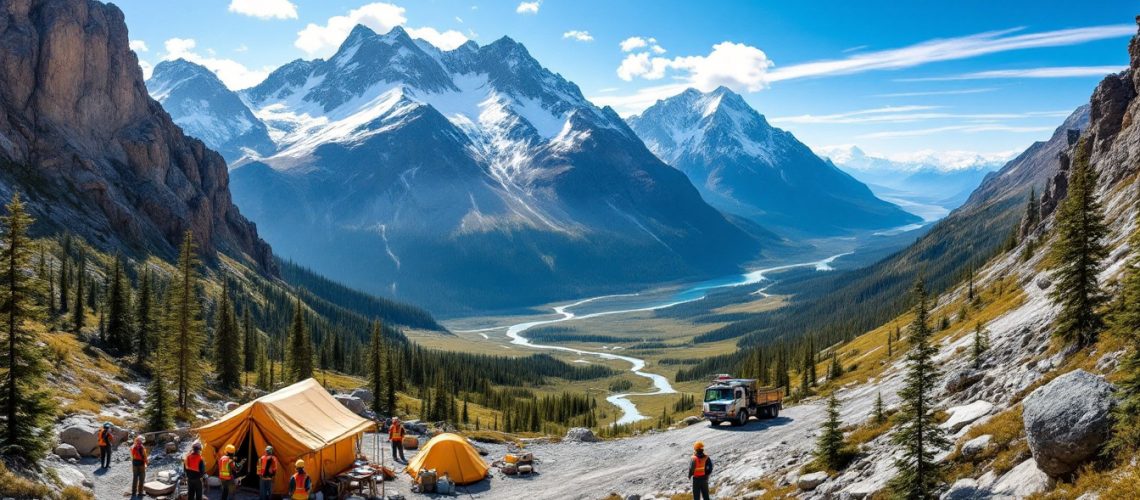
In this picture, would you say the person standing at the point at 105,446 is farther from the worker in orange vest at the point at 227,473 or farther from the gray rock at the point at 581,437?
the gray rock at the point at 581,437

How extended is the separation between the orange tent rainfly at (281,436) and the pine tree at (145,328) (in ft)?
133

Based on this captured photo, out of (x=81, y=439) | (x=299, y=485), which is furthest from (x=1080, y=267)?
(x=81, y=439)

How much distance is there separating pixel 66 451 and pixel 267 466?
14706mm

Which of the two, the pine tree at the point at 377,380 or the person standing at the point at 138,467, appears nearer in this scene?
the person standing at the point at 138,467

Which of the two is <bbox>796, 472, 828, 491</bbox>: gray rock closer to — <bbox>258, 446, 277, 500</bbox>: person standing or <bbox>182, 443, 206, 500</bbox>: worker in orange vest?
<bbox>258, 446, 277, 500</bbox>: person standing

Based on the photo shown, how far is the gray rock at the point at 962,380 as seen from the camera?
3816cm

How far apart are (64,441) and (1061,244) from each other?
5527 cm

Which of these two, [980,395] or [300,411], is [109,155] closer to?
[300,411]

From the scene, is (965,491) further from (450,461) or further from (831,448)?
(450,461)

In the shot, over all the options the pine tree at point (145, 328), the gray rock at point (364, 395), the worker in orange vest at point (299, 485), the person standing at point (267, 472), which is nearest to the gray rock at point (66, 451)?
the person standing at point (267, 472)

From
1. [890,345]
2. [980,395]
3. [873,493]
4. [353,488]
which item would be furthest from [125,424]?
[890,345]

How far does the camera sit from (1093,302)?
31547 millimetres

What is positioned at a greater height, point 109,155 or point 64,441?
point 109,155

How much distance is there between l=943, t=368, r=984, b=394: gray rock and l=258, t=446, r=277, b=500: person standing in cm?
3614
